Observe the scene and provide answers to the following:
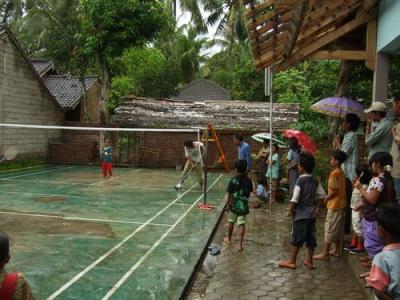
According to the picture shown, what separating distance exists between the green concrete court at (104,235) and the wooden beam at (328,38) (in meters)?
3.25

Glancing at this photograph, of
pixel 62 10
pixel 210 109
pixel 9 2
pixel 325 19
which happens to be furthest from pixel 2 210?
pixel 9 2

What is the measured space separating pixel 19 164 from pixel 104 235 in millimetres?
12009

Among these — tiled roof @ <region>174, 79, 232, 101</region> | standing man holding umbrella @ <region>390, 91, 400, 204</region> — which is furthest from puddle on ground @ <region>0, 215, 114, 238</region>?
tiled roof @ <region>174, 79, 232, 101</region>

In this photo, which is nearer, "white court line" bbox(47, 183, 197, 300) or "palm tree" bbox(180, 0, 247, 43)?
"white court line" bbox(47, 183, 197, 300)

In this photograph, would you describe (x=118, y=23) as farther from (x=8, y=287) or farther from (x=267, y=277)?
(x=8, y=287)

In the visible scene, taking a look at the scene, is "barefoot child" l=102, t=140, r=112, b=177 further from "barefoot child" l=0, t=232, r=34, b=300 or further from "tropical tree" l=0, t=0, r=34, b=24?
"tropical tree" l=0, t=0, r=34, b=24

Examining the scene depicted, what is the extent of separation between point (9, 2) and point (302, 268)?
33664 mm

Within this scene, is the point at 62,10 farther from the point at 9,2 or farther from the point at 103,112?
the point at 9,2

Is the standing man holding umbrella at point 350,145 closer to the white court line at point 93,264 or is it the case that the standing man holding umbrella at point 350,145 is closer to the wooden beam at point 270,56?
the wooden beam at point 270,56

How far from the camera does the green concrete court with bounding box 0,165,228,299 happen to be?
519cm

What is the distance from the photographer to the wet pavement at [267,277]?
5023 millimetres

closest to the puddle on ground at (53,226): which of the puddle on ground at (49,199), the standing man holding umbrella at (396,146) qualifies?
the puddle on ground at (49,199)

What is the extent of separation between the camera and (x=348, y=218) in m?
7.01

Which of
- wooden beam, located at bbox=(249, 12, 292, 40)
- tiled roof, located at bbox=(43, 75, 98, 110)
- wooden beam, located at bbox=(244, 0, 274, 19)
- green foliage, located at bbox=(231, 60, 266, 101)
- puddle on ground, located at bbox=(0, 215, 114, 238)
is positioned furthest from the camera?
green foliage, located at bbox=(231, 60, 266, 101)
